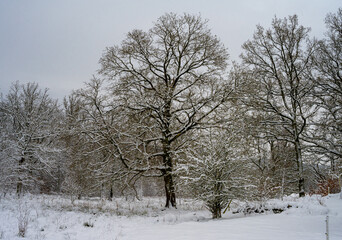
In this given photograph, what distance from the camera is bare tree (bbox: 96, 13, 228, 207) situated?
1249 centimetres

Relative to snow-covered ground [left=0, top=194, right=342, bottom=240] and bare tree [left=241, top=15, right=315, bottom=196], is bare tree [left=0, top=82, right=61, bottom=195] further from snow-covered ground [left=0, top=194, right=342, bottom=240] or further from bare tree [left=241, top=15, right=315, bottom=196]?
bare tree [left=241, top=15, right=315, bottom=196]

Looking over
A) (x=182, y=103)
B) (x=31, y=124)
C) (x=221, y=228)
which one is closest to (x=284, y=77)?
(x=182, y=103)

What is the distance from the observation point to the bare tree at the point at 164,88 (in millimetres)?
12487

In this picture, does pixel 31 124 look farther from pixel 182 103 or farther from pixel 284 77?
Result: pixel 284 77

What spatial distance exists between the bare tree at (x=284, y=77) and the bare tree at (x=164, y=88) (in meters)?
2.65

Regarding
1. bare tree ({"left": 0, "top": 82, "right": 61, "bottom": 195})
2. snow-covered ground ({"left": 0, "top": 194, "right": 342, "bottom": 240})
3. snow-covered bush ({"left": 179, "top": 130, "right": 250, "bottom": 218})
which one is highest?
bare tree ({"left": 0, "top": 82, "right": 61, "bottom": 195})

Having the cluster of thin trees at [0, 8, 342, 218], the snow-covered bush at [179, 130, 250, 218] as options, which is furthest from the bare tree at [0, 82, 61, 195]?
the snow-covered bush at [179, 130, 250, 218]

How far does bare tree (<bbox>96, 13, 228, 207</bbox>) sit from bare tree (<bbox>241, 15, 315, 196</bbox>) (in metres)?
2.65

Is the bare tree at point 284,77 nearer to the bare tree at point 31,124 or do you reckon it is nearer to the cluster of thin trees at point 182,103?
the cluster of thin trees at point 182,103

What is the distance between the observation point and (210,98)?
39.7 feet

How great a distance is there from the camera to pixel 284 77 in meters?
14.5

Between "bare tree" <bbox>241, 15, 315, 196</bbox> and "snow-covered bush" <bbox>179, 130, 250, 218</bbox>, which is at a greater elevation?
"bare tree" <bbox>241, 15, 315, 196</bbox>

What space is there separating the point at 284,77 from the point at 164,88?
769 cm

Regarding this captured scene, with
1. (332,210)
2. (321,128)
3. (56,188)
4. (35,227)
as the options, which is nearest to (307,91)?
(321,128)
